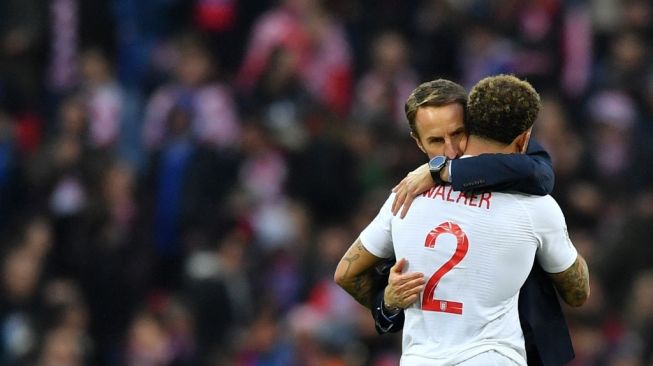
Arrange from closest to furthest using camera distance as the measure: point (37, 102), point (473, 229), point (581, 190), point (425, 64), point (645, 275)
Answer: point (473, 229) < point (645, 275) < point (581, 190) < point (425, 64) < point (37, 102)

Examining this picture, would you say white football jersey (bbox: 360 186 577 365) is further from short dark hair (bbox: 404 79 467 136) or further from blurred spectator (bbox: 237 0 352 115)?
blurred spectator (bbox: 237 0 352 115)

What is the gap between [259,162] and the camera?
11.8 metres

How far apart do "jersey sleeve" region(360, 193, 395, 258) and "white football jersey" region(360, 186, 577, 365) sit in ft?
0.50

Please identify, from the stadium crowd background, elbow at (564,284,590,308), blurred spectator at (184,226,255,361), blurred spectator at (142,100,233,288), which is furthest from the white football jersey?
blurred spectator at (142,100,233,288)

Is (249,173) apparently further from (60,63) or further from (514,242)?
(514,242)

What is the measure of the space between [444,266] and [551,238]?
0.35 metres

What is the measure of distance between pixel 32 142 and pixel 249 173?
2.34 metres

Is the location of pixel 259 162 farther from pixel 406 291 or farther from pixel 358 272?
pixel 406 291

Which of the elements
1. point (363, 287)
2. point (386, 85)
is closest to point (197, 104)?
point (386, 85)

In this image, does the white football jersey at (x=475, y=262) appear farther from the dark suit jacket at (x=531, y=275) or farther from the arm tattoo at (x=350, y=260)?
the arm tattoo at (x=350, y=260)

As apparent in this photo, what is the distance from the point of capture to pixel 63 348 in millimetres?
10484

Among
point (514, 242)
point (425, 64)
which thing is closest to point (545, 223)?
point (514, 242)

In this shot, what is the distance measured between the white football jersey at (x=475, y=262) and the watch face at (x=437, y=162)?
0.25 ft

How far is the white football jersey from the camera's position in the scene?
482 centimetres
